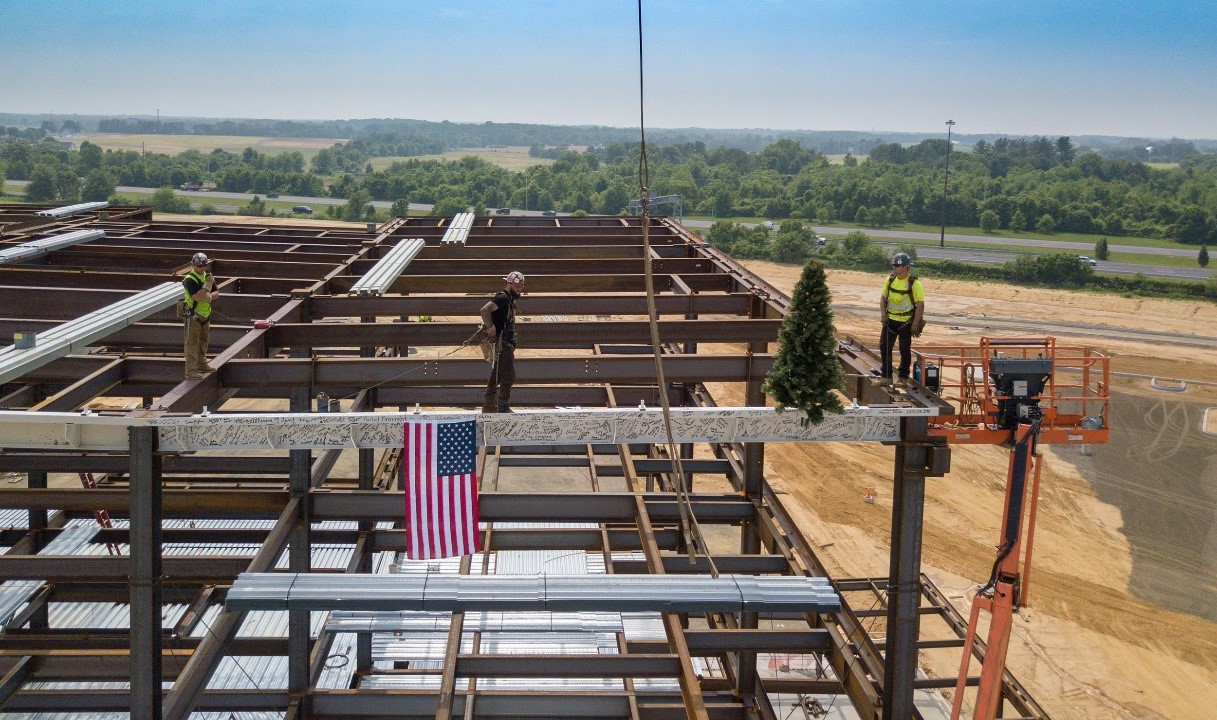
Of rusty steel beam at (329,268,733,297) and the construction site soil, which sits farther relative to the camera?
the construction site soil

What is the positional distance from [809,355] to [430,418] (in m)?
4.35

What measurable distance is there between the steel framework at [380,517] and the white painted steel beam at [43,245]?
12.4 inches

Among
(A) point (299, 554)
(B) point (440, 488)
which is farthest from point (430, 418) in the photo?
(A) point (299, 554)

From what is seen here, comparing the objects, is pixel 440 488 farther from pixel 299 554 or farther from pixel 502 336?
pixel 299 554

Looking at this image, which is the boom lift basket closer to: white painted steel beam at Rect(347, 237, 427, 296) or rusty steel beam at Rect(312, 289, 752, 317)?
rusty steel beam at Rect(312, 289, 752, 317)

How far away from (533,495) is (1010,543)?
612 cm

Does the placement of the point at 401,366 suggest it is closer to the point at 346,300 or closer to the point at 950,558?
the point at 346,300

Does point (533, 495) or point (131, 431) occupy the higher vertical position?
point (131, 431)

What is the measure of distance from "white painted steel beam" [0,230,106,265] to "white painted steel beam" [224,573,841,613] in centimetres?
1338

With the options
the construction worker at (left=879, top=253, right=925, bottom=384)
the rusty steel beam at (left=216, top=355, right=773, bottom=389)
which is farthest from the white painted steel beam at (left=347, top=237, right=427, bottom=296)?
the construction worker at (left=879, top=253, right=925, bottom=384)

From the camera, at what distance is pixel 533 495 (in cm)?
1391

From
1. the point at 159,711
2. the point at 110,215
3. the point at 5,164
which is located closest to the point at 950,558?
the point at 159,711

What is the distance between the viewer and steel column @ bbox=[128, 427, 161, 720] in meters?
10.9

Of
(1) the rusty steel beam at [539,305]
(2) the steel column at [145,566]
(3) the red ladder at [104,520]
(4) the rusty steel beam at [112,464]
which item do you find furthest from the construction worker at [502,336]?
(3) the red ladder at [104,520]
